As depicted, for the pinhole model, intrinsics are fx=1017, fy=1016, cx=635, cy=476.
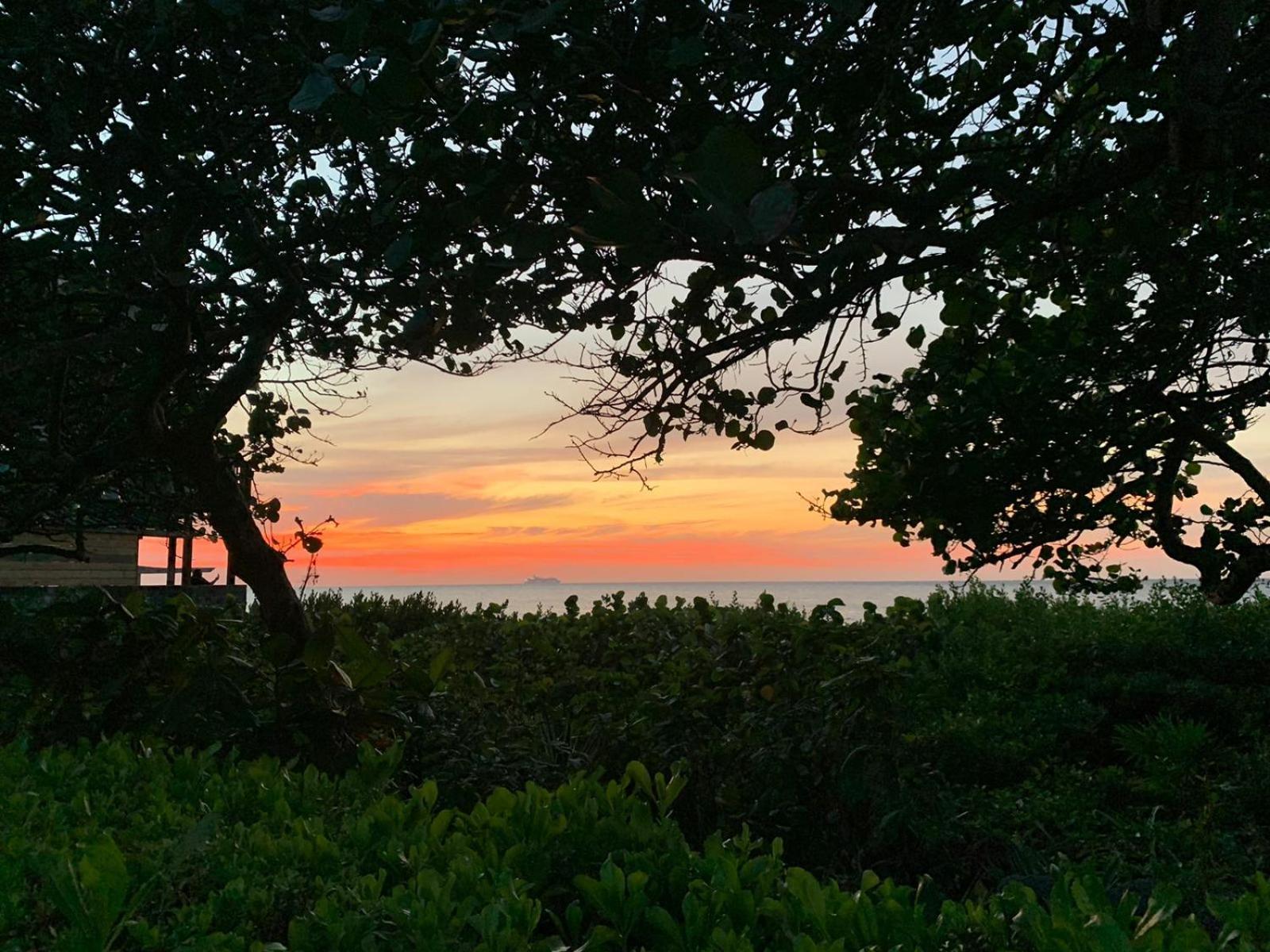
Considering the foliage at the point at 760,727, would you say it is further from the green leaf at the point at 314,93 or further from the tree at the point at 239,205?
the green leaf at the point at 314,93

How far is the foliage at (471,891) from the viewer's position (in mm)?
1862

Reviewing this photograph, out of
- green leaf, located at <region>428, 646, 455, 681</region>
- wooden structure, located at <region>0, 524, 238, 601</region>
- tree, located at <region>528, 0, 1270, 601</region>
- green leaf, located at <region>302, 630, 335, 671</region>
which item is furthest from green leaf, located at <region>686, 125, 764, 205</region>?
wooden structure, located at <region>0, 524, 238, 601</region>

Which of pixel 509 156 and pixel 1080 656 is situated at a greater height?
pixel 509 156

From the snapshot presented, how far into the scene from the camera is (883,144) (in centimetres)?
481

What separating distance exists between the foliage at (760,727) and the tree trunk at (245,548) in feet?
0.96

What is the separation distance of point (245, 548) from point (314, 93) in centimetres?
424

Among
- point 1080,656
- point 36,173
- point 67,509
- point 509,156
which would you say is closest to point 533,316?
point 509,156

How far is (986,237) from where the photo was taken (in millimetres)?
3553

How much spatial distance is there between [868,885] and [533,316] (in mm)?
2293

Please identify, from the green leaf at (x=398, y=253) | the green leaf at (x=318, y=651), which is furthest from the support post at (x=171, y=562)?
the green leaf at (x=398, y=253)

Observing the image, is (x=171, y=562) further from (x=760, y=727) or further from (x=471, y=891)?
(x=471, y=891)

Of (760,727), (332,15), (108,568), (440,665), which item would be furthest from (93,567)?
(332,15)

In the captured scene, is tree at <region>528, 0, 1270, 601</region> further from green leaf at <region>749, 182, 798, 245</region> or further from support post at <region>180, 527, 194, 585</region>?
support post at <region>180, 527, 194, 585</region>

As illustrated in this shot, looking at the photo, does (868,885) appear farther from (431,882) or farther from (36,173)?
(36,173)
